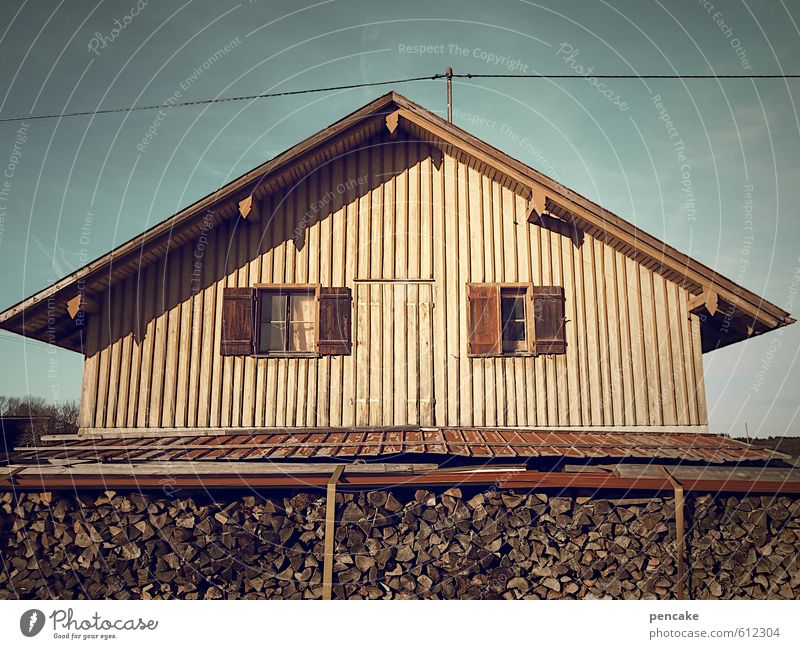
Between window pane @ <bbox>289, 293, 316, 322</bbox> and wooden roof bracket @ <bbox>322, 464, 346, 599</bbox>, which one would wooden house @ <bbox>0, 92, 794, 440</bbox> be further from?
wooden roof bracket @ <bbox>322, 464, 346, 599</bbox>

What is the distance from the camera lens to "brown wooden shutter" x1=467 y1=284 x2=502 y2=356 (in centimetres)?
1091

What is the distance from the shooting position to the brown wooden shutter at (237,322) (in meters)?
10.7

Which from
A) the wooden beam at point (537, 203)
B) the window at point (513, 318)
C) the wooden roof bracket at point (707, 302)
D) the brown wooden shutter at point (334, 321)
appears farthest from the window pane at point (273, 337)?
the wooden roof bracket at point (707, 302)

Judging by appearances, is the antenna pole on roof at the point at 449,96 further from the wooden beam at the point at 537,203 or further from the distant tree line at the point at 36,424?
the distant tree line at the point at 36,424

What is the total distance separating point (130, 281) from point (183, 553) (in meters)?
5.31

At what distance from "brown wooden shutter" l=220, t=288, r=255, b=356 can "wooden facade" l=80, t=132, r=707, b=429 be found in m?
0.18

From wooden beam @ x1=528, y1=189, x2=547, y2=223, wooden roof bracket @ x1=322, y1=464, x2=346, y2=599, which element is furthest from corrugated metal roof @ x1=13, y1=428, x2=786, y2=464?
wooden beam @ x1=528, y1=189, x2=547, y2=223

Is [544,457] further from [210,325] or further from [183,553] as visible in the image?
[210,325]

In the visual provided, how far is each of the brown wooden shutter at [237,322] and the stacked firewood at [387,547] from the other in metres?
3.04

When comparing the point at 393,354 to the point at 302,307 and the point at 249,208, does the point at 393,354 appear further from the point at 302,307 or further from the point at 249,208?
the point at 249,208

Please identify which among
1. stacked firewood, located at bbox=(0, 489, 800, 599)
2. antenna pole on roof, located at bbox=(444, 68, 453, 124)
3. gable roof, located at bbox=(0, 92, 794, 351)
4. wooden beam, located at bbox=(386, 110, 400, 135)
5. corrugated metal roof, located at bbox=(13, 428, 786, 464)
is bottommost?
stacked firewood, located at bbox=(0, 489, 800, 599)

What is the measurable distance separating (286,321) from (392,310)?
2114 millimetres

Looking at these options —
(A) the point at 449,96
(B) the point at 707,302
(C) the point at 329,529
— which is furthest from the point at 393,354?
(A) the point at 449,96

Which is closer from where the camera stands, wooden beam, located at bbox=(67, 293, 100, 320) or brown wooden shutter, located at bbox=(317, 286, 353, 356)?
wooden beam, located at bbox=(67, 293, 100, 320)
